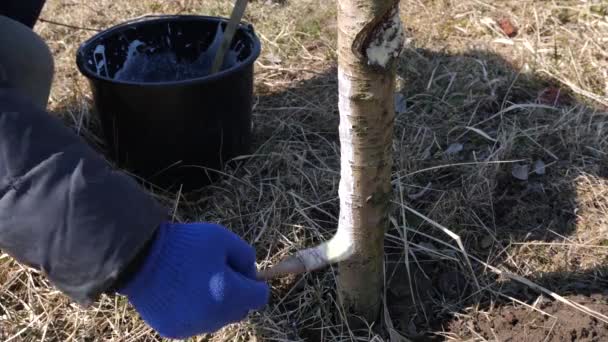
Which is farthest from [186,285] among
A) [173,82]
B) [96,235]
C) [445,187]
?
[445,187]

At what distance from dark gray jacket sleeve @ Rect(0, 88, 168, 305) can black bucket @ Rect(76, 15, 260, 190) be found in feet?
2.07

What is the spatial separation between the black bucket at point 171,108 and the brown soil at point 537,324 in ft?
2.55

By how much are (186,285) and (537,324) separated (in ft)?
2.50

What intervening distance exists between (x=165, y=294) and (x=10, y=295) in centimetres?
71

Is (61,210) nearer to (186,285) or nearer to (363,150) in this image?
(186,285)

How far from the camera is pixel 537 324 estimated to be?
139 centimetres

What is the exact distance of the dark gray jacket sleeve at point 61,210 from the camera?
0.96 meters

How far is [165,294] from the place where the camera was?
105cm

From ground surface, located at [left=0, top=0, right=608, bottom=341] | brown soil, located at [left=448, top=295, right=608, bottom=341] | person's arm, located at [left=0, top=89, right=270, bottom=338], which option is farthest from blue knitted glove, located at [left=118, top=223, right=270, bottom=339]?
brown soil, located at [left=448, top=295, right=608, bottom=341]

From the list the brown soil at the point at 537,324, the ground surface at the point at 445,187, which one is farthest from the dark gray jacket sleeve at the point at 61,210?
the brown soil at the point at 537,324

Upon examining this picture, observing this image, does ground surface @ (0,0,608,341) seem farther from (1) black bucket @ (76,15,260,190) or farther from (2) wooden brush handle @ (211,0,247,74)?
(2) wooden brush handle @ (211,0,247,74)

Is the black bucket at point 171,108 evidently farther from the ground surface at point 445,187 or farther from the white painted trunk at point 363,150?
the white painted trunk at point 363,150

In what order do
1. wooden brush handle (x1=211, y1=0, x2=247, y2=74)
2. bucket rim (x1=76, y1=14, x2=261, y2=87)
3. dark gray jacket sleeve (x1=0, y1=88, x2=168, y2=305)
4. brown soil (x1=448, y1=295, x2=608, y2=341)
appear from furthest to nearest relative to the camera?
wooden brush handle (x1=211, y1=0, x2=247, y2=74) < bucket rim (x1=76, y1=14, x2=261, y2=87) < brown soil (x1=448, y1=295, x2=608, y2=341) < dark gray jacket sleeve (x1=0, y1=88, x2=168, y2=305)

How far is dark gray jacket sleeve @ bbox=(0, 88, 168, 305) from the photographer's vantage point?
0.96m
